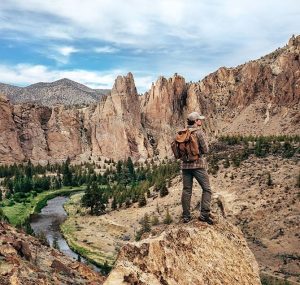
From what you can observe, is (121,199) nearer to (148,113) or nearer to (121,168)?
(121,168)

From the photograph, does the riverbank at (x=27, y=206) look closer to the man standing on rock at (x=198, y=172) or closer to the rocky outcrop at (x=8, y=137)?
the rocky outcrop at (x=8, y=137)

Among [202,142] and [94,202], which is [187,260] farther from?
[94,202]

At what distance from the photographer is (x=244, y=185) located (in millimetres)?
72875

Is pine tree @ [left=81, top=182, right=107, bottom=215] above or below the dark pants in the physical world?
below

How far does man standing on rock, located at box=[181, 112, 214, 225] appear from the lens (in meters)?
13.4

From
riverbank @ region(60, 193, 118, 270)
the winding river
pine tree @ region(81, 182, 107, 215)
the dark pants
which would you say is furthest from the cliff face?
the dark pants

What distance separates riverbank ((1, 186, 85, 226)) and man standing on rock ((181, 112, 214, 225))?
2488 inches

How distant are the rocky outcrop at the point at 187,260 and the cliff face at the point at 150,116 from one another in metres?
149

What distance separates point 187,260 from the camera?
11812mm

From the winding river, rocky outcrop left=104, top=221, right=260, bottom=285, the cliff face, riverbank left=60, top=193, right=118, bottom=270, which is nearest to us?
rocky outcrop left=104, top=221, right=260, bottom=285

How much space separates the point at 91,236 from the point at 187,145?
57.4 meters

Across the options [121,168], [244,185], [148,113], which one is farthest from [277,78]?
[244,185]

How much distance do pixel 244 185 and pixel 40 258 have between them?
5245cm

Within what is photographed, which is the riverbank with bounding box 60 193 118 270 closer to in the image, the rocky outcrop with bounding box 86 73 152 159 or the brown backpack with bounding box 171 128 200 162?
the brown backpack with bounding box 171 128 200 162
